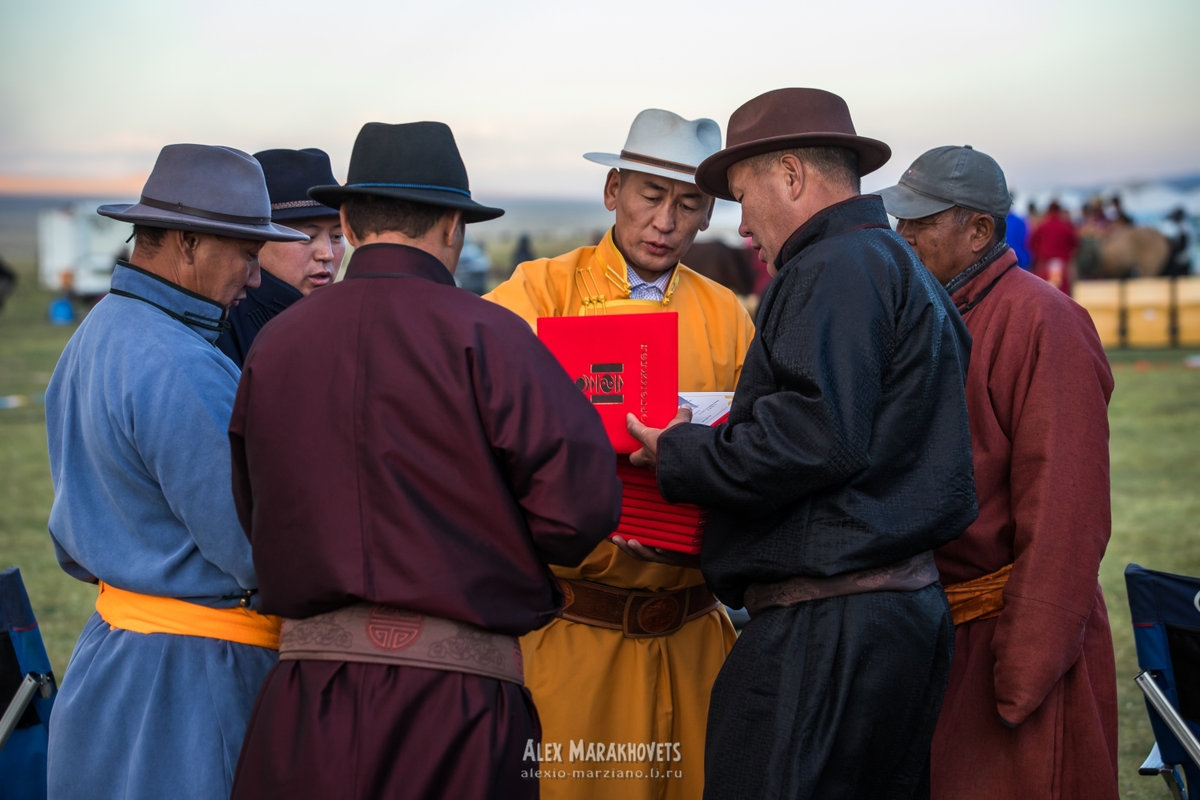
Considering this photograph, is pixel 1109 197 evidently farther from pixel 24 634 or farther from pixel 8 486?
pixel 24 634

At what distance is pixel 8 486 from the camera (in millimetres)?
9539

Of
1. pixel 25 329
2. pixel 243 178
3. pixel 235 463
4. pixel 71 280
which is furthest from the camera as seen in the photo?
pixel 71 280

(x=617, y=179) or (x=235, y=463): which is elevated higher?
(x=617, y=179)

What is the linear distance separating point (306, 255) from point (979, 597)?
244 cm

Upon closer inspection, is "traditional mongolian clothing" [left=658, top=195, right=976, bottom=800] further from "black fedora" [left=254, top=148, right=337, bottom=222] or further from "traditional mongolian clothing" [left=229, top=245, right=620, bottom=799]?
"black fedora" [left=254, top=148, right=337, bottom=222]

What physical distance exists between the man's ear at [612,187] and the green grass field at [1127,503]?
2.97 metres

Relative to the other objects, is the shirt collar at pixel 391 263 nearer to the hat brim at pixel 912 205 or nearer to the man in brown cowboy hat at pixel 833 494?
the man in brown cowboy hat at pixel 833 494

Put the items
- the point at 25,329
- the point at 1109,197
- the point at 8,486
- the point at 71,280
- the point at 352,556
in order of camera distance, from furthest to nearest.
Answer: the point at 71,280, the point at 1109,197, the point at 25,329, the point at 8,486, the point at 352,556

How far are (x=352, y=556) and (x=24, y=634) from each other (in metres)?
1.47

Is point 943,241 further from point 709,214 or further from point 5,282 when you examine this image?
point 5,282

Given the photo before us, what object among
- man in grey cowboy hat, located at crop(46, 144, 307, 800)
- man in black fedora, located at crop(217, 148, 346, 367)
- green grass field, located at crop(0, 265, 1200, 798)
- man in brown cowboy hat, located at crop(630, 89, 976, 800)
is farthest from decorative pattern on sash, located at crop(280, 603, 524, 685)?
green grass field, located at crop(0, 265, 1200, 798)

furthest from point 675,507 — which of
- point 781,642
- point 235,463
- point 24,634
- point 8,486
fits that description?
point 8,486

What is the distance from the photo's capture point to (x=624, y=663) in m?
3.25

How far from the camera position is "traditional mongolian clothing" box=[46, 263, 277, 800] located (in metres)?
2.40
